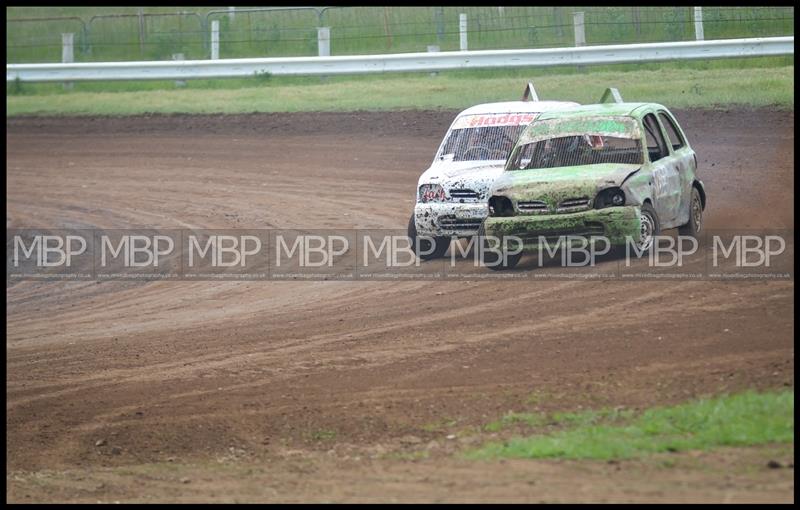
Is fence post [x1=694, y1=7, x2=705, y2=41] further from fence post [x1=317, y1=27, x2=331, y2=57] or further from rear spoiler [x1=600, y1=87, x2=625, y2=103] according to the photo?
rear spoiler [x1=600, y1=87, x2=625, y2=103]

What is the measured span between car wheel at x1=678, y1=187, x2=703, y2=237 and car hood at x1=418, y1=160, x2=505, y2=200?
2.27 meters

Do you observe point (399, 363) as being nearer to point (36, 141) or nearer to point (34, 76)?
point (36, 141)

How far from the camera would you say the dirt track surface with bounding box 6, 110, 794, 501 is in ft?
23.5

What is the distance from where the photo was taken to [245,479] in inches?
295

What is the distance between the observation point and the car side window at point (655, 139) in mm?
13367

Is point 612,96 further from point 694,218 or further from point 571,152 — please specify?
point 694,218

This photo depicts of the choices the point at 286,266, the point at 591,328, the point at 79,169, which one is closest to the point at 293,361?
the point at 591,328

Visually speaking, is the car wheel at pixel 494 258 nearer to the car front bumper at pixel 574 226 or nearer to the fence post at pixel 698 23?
the car front bumper at pixel 574 226

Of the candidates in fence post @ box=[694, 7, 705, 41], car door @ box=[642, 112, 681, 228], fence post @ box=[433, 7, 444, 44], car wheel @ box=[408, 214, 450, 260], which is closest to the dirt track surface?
car wheel @ box=[408, 214, 450, 260]

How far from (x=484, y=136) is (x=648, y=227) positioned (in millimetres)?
3067

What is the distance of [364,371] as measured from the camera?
9.84 meters

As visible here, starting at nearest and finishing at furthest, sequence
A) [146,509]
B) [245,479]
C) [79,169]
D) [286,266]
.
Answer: [146,509] → [245,479] → [286,266] → [79,169]

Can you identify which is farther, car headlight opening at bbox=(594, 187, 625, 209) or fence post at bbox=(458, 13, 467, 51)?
fence post at bbox=(458, 13, 467, 51)

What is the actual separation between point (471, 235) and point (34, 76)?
17.2 meters
